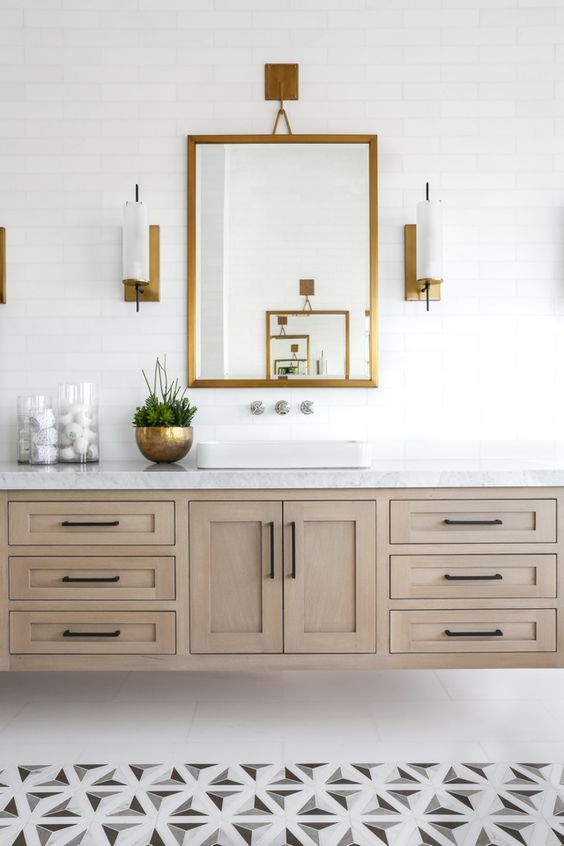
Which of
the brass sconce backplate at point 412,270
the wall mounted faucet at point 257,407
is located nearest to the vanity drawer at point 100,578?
the wall mounted faucet at point 257,407

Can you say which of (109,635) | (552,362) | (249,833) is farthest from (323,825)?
(552,362)

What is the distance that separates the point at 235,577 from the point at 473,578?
879 millimetres

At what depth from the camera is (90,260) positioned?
9.53 feet

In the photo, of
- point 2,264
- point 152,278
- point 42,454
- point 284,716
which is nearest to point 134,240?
point 152,278

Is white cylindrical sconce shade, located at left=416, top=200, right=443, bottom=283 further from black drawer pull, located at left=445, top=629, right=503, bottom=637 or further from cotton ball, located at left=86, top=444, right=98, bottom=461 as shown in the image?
cotton ball, located at left=86, top=444, right=98, bottom=461

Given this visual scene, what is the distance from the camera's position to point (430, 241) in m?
2.73

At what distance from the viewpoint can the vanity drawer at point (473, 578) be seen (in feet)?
7.46

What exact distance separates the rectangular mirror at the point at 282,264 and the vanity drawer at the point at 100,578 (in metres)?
0.94

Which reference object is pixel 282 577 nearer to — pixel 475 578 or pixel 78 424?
pixel 475 578

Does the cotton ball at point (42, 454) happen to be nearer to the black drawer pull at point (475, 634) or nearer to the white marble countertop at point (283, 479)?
the white marble countertop at point (283, 479)

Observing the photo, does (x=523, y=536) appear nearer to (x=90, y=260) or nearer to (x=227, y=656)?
(x=227, y=656)

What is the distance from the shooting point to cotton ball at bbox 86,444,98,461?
2709 millimetres

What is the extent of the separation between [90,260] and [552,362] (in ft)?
7.33

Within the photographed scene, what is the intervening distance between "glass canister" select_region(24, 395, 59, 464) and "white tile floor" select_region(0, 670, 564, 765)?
3.35ft
